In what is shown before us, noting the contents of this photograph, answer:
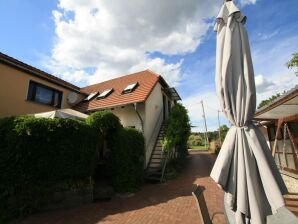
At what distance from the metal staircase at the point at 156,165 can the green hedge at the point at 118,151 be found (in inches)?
57.0

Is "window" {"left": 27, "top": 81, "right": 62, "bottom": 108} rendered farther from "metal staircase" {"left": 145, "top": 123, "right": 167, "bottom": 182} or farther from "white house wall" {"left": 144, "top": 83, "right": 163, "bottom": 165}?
"metal staircase" {"left": 145, "top": 123, "right": 167, "bottom": 182}

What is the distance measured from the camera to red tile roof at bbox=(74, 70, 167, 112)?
12666 mm

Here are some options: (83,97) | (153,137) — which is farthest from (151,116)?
(83,97)

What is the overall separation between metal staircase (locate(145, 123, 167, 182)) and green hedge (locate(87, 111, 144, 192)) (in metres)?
1.45

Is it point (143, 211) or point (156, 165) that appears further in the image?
point (156, 165)

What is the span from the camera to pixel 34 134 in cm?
665

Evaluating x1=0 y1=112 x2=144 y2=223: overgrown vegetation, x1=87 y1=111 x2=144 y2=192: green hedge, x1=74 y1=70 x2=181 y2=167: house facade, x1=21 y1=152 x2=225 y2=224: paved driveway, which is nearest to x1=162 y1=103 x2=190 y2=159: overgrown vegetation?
x1=74 y1=70 x2=181 y2=167: house facade

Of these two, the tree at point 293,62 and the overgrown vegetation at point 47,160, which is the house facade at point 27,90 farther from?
the tree at point 293,62

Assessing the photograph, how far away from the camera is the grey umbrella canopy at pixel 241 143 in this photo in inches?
95.5

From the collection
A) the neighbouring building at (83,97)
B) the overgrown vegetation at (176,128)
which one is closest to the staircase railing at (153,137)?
the neighbouring building at (83,97)

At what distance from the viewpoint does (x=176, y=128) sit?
13.0 metres

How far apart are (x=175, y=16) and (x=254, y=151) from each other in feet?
29.3

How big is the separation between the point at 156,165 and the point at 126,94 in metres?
5.45

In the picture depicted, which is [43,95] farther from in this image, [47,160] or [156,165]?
[156,165]
